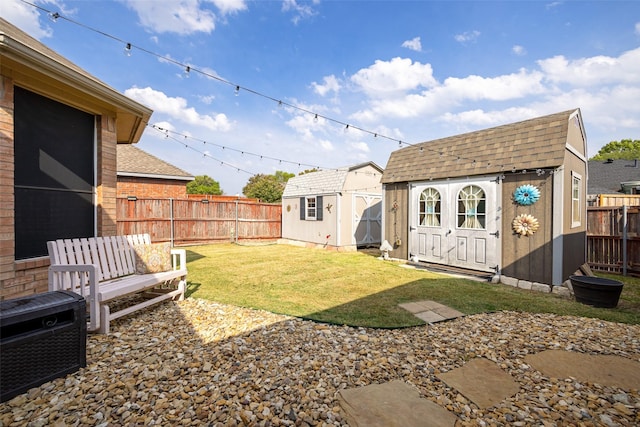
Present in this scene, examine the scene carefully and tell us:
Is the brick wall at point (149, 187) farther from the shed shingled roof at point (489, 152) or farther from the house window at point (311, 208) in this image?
the shed shingled roof at point (489, 152)

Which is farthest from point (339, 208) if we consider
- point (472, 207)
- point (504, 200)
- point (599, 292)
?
point (599, 292)

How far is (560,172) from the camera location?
5.46 metres

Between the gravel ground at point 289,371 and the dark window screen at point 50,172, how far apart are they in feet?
5.41

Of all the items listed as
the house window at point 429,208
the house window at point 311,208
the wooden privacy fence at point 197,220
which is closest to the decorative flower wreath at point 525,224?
the house window at point 429,208

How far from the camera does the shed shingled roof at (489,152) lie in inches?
226

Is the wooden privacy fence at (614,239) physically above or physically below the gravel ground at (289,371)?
above

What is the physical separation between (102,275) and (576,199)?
936 centimetres

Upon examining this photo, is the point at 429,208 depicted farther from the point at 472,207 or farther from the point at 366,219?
the point at 366,219

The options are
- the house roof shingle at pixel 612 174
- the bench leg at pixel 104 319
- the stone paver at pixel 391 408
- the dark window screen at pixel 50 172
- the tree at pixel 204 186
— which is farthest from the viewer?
the tree at pixel 204 186

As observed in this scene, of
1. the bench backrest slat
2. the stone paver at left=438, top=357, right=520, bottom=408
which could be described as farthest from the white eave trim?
the stone paver at left=438, top=357, right=520, bottom=408

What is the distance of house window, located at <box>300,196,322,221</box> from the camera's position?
11695mm

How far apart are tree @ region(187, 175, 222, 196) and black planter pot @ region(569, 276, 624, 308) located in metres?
33.5

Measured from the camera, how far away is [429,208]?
7695 millimetres

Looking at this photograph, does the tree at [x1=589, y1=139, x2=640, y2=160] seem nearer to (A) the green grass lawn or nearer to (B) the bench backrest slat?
(A) the green grass lawn
